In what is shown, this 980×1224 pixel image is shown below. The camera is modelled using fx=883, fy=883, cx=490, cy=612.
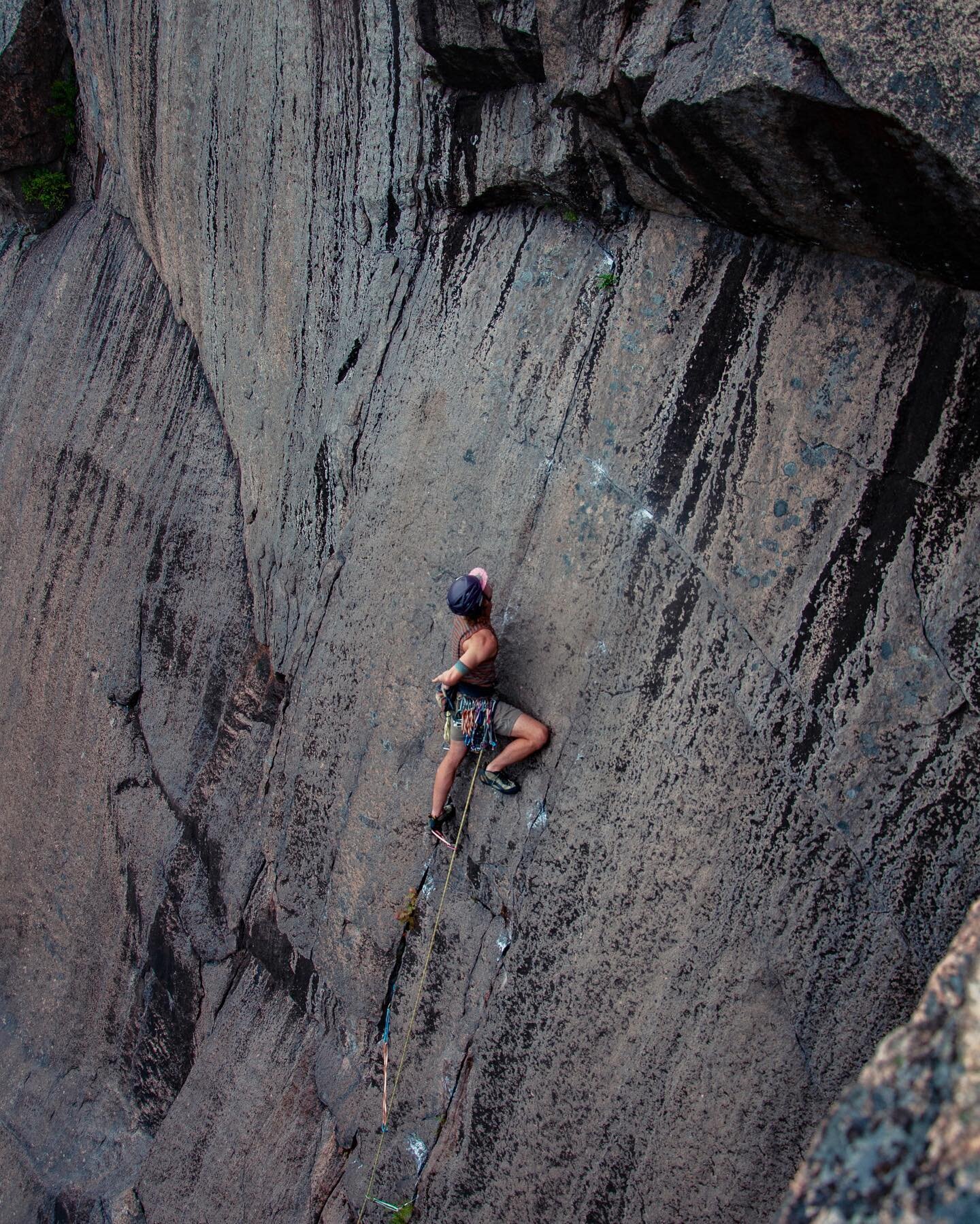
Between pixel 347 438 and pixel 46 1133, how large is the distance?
5569 mm

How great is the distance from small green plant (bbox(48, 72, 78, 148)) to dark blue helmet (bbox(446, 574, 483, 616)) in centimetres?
583

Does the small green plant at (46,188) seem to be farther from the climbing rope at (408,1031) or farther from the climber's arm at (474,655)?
the climbing rope at (408,1031)

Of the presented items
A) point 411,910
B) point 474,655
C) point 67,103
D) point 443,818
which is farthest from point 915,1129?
point 67,103

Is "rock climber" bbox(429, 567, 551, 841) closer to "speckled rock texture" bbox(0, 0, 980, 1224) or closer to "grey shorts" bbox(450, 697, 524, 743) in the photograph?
"grey shorts" bbox(450, 697, 524, 743)

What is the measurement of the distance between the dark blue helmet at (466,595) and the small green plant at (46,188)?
568 centimetres

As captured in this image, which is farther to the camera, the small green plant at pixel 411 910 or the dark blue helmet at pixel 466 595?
the small green plant at pixel 411 910

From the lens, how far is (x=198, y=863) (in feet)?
19.0

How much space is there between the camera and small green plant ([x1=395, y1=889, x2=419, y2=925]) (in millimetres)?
4543

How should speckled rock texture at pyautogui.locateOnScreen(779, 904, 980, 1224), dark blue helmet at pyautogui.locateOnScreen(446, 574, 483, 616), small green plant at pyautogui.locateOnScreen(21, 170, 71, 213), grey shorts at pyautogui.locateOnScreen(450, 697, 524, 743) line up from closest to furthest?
speckled rock texture at pyautogui.locateOnScreen(779, 904, 980, 1224)
dark blue helmet at pyautogui.locateOnScreen(446, 574, 483, 616)
grey shorts at pyautogui.locateOnScreen(450, 697, 524, 743)
small green plant at pyautogui.locateOnScreen(21, 170, 71, 213)

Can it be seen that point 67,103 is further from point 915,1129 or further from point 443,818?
point 915,1129

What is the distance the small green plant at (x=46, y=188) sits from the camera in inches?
280

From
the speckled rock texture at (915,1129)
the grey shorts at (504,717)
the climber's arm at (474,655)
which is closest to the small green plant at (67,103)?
the climber's arm at (474,655)

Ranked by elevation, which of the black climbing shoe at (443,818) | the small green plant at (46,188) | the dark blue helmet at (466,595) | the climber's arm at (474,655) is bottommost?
the black climbing shoe at (443,818)

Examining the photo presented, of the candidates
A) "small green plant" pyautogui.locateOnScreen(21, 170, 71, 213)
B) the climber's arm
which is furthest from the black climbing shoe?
"small green plant" pyautogui.locateOnScreen(21, 170, 71, 213)
